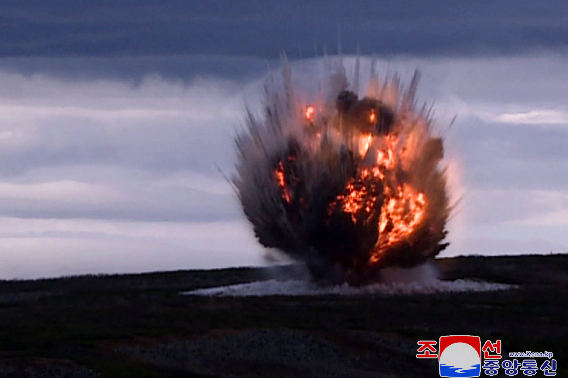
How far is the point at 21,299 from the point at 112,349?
104ft

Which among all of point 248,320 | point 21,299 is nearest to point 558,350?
point 248,320

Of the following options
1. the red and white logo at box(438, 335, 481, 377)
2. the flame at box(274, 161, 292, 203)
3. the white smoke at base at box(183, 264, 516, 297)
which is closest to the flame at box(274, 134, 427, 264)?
the flame at box(274, 161, 292, 203)

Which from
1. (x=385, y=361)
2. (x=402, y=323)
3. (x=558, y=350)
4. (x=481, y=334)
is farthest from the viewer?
(x=402, y=323)

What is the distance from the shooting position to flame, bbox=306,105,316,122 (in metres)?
81.1

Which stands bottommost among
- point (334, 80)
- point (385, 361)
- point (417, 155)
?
point (385, 361)

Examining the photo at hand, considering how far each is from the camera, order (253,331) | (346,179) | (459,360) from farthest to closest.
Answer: (346,179) < (253,331) < (459,360)

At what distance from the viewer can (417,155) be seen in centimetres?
8231

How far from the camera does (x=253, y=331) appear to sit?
53938mm

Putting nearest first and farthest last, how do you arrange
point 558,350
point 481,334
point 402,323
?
point 558,350, point 481,334, point 402,323

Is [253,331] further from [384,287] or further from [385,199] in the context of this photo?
[384,287]

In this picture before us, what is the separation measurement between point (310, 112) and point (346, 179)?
17.8ft

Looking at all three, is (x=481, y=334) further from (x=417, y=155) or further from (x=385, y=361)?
(x=417, y=155)

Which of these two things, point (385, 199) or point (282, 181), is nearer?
point (385, 199)

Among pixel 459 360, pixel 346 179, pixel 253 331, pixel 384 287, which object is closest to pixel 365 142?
pixel 346 179
